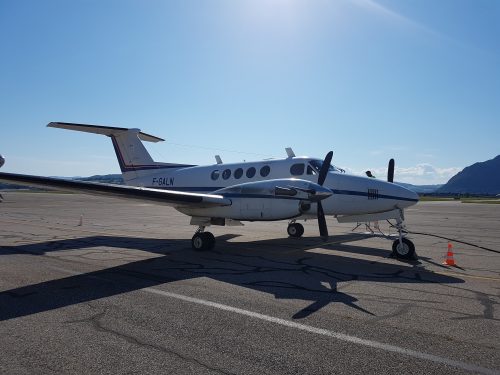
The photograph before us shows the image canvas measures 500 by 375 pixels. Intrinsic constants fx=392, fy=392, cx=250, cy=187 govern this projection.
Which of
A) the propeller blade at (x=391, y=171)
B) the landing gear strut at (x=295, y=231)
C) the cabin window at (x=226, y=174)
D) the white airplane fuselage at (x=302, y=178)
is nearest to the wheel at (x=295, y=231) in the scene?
the landing gear strut at (x=295, y=231)

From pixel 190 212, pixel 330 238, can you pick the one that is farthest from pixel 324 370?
pixel 330 238

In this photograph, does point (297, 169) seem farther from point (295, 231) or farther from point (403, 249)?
point (403, 249)

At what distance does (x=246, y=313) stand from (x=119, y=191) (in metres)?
6.95

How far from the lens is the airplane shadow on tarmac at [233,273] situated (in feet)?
23.4

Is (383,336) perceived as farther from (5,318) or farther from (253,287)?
(5,318)

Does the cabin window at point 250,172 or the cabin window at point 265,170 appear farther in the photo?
the cabin window at point 250,172

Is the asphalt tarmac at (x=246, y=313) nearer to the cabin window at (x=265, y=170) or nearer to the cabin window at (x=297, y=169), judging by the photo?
the cabin window at (x=297, y=169)

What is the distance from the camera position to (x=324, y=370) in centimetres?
426

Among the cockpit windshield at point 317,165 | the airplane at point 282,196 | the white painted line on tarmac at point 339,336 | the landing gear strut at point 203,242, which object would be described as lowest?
the white painted line on tarmac at point 339,336

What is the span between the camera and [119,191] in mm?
11719

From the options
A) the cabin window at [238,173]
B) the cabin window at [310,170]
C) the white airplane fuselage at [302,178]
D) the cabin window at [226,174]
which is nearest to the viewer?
the white airplane fuselage at [302,178]

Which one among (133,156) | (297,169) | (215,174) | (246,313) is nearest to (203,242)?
(297,169)

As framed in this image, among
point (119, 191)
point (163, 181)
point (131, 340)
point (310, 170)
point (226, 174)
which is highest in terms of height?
point (310, 170)

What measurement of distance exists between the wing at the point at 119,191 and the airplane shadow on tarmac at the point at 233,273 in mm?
1690
